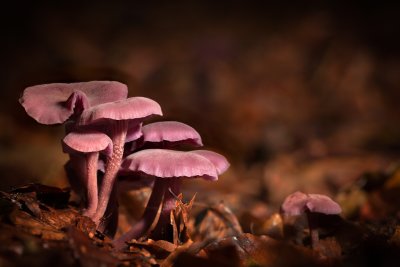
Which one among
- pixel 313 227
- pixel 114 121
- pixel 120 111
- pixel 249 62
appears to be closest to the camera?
pixel 120 111

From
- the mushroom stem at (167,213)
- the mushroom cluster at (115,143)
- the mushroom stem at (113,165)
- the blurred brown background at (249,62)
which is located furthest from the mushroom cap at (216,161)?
the blurred brown background at (249,62)

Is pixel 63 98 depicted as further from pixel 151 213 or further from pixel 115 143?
pixel 151 213

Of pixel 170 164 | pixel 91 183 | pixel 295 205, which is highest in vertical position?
pixel 170 164

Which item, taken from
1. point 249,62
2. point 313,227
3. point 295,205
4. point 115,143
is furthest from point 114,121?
point 249,62

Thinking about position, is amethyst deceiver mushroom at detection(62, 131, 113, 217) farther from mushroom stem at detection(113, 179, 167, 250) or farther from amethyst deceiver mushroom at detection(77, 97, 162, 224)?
mushroom stem at detection(113, 179, 167, 250)

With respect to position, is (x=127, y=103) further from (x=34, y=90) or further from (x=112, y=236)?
(x=112, y=236)

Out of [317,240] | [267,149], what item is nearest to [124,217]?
[317,240]
